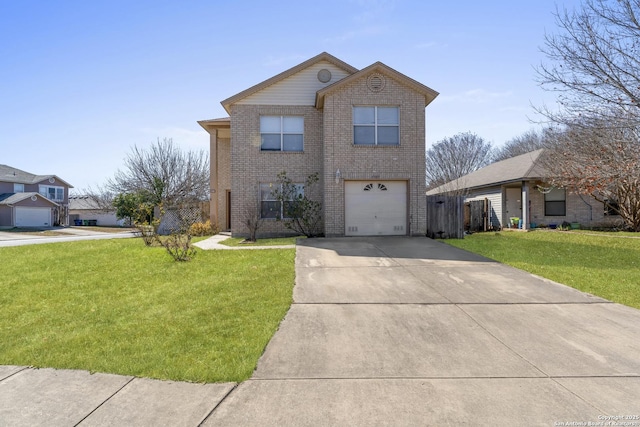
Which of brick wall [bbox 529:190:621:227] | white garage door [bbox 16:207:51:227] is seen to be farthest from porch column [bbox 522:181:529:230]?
white garage door [bbox 16:207:51:227]

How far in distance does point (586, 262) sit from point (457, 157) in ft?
133

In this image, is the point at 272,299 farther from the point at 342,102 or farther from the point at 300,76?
the point at 300,76

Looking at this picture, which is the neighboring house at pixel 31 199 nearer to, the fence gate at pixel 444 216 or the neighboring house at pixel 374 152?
the neighboring house at pixel 374 152

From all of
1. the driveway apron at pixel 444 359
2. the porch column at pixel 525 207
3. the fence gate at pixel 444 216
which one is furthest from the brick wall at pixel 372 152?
the porch column at pixel 525 207

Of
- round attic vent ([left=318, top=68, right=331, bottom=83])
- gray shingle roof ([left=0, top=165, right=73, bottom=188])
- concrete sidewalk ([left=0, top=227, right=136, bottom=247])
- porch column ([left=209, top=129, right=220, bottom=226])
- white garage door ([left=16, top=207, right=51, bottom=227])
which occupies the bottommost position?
concrete sidewalk ([left=0, top=227, right=136, bottom=247])

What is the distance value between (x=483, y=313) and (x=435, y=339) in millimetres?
1428

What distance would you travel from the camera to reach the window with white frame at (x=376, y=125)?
1420cm

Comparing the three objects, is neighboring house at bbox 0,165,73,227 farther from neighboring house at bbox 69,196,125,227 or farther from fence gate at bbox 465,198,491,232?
fence gate at bbox 465,198,491,232

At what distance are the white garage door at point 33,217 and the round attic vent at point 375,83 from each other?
42846 millimetres

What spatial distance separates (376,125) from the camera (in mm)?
14242

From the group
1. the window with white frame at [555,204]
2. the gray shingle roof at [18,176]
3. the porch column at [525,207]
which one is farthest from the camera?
the gray shingle roof at [18,176]

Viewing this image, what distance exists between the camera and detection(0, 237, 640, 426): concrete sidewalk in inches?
112

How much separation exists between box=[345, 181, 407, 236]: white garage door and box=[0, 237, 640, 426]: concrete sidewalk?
26.6 ft

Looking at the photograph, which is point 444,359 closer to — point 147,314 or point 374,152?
point 147,314
